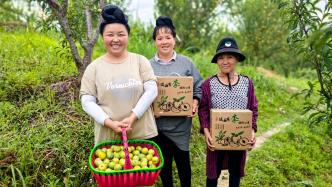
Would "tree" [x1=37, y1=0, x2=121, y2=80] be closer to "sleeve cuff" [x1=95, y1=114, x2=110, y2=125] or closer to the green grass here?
the green grass

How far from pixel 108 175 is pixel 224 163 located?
119 cm

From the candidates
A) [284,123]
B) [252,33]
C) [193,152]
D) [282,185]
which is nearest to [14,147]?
[193,152]

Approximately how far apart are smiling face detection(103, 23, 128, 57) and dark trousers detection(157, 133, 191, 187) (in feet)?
3.02

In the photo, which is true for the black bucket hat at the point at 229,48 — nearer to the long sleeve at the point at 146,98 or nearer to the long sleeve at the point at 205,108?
the long sleeve at the point at 205,108

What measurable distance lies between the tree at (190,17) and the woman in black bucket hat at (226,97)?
8.84m

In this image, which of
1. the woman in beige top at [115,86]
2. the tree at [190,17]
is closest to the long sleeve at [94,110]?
the woman in beige top at [115,86]

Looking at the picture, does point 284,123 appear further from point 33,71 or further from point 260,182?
point 33,71

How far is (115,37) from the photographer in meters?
2.89

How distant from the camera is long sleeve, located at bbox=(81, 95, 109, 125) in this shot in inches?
111

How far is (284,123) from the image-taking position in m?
7.34

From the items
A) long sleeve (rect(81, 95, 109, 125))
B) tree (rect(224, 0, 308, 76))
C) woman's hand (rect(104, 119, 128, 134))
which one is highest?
tree (rect(224, 0, 308, 76))

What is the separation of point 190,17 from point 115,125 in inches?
388

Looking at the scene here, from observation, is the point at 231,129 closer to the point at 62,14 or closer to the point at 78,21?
the point at 62,14

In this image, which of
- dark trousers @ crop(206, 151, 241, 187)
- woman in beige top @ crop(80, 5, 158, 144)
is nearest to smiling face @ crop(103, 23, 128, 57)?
woman in beige top @ crop(80, 5, 158, 144)
